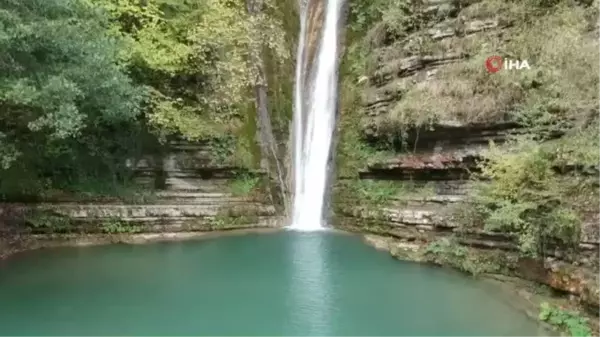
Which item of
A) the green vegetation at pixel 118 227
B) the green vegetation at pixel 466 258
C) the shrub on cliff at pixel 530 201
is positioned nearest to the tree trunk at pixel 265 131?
the green vegetation at pixel 118 227

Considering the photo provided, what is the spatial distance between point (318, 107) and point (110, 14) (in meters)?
6.08

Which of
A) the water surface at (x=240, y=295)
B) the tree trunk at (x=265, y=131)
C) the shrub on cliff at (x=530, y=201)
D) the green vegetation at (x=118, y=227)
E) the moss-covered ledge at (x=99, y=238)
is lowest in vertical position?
the water surface at (x=240, y=295)

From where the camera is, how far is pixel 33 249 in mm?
10938

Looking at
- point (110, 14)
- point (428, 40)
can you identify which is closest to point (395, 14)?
point (428, 40)

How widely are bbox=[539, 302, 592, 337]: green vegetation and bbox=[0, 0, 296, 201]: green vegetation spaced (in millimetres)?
7391

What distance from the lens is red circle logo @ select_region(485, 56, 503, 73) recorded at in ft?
36.1

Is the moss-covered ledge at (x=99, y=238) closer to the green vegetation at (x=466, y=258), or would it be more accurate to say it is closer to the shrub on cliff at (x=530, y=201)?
the green vegetation at (x=466, y=258)

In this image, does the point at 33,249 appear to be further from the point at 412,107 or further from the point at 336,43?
the point at 336,43

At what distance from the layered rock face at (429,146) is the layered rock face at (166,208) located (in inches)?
101

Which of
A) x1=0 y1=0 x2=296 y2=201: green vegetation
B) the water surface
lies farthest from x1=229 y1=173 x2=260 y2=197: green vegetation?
the water surface

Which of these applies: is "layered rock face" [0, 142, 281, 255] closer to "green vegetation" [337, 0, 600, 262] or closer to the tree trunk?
the tree trunk

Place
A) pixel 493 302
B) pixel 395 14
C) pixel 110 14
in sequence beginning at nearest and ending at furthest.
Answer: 1. pixel 493 302
2. pixel 110 14
3. pixel 395 14

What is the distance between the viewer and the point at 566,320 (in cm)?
685

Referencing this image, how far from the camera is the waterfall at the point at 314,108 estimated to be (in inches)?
556
